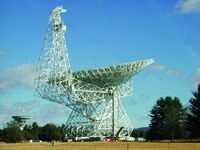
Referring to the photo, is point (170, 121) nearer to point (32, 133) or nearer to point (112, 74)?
point (112, 74)

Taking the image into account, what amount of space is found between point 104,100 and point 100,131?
669cm

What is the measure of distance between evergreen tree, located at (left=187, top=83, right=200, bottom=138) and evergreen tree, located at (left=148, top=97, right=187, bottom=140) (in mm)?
15485

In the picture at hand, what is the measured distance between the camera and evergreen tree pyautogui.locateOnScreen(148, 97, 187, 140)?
3885 inches

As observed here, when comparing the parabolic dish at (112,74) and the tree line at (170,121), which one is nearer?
the tree line at (170,121)

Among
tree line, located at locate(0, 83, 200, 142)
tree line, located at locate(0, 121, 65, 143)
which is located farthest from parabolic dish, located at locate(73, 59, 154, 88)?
tree line, located at locate(0, 121, 65, 143)

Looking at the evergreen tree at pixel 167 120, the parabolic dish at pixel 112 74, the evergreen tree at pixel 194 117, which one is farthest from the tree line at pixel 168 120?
the parabolic dish at pixel 112 74

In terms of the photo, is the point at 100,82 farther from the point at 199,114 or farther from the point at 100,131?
the point at 199,114

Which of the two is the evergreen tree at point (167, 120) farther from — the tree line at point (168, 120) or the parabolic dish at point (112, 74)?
the parabolic dish at point (112, 74)

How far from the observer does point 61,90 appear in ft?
305

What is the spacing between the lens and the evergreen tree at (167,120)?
324 feet

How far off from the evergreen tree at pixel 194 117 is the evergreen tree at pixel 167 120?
50.8 ft

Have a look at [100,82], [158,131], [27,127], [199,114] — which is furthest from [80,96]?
[27,127]

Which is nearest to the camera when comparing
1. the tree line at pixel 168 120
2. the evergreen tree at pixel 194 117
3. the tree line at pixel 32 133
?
the evergreen tree at pixel 194 117

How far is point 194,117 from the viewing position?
7881 centimetres
